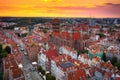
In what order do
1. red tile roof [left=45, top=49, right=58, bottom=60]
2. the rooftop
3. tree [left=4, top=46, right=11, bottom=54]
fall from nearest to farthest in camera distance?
the rooftop → red tile roof [left=45, top=49, right=58, bottom=60] → tree [left=4, top=46, right=11, bottom=54]

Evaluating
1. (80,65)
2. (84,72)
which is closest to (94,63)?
(80,65)

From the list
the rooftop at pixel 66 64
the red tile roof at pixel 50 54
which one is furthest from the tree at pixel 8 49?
the rooftop at pixel 66 64

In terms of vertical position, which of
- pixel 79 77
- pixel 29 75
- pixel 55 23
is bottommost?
pixel 29 75

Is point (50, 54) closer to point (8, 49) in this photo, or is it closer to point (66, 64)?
point (66, 64)

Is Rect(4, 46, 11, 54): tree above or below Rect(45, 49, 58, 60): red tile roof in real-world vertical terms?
below

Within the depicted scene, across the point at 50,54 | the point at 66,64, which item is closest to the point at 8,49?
the point at 50,54

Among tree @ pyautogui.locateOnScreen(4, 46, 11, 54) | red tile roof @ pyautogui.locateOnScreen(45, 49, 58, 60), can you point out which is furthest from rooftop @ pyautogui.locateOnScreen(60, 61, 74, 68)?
tree @ pyautogui.locateOnScreen(4, 46, 11, 54)

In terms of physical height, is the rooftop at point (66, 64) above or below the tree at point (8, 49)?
above

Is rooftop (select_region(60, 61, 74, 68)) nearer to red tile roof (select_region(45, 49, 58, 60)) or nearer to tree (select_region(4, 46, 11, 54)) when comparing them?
red tile roof (select_region(45, 49, 58, 60))

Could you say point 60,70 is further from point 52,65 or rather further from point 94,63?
point 94,63

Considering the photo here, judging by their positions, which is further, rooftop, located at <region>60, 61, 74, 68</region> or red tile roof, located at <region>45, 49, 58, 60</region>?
red tile roof, located at <region>45, 49, 58, 60</region>

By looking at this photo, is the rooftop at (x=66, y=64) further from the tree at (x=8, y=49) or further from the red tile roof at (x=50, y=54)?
the tree at (x=8, y=49)
